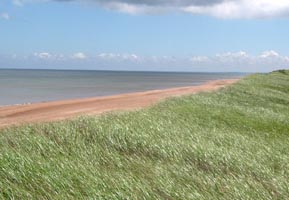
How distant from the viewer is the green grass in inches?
336

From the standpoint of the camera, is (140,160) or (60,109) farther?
(60,109)

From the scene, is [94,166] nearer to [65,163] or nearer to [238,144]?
[65,163]

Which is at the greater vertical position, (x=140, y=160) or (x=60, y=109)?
(x=140, y=160)

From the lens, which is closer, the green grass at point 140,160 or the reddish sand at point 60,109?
the green grass at point 140,160

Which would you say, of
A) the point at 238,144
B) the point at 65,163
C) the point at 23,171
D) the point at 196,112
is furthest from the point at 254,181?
the point at 196,112

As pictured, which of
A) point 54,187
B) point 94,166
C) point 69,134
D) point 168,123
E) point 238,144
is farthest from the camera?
point 168,123

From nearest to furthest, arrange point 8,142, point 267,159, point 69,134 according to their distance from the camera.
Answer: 1. point 8,142
2. point 69,134
3. point 267,159

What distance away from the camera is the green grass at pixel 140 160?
8.53 meters

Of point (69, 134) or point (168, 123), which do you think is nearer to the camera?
point (69, 134)

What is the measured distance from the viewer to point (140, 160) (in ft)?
35.5

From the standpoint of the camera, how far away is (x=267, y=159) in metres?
12.7

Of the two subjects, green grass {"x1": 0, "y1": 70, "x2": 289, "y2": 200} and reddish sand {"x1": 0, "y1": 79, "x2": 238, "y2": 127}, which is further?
reddish sand {"x1": 0, "y1": 79, "x2": 238, "y2": 127}

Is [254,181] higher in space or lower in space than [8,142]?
lower

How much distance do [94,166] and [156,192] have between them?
1528 millimetres
